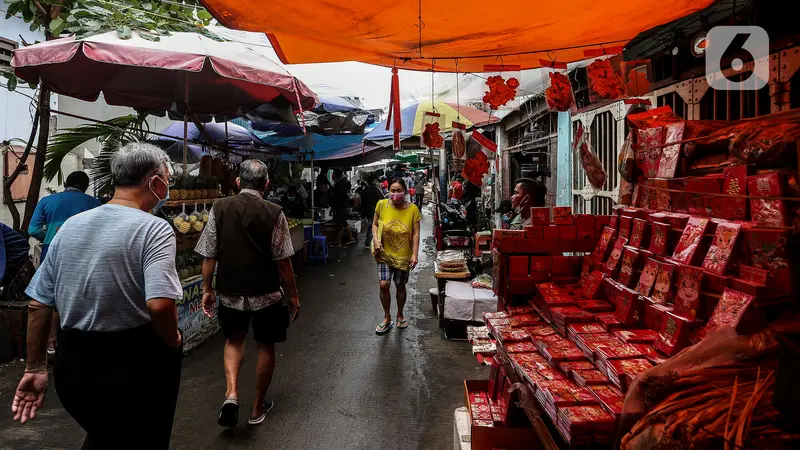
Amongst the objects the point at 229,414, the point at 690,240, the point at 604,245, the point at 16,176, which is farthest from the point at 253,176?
the point at 16,176

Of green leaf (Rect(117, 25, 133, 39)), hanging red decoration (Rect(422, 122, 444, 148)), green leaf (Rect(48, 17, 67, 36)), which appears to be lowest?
hanging red decoration (Rect(422, 122, 444, 148))

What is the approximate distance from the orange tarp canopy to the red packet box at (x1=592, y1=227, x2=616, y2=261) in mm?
1427

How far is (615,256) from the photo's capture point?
2.47 m

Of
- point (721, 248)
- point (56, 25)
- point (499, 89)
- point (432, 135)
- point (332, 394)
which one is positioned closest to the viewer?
point (721, 248)

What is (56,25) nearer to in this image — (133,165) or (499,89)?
(133,165)

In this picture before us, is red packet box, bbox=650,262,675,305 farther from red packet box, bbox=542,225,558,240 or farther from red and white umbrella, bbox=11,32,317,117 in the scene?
red and white umbrella, bbox=11,32,317,117

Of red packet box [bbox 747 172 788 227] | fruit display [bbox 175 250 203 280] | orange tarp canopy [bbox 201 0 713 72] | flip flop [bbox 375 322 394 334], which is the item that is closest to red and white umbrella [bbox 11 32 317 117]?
orange tarp canopy [bbox 201 0 713 72]

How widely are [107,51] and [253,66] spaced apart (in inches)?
49.9

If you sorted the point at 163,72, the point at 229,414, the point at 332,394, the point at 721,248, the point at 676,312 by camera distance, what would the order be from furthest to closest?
1. the point at 163,72
2. the point at 332,394
3. the point at 229,414
4. the point at 676,312
5. the point at 721,248

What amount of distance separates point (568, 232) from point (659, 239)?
0.83 metres

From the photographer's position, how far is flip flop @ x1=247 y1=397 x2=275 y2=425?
3.54 metres

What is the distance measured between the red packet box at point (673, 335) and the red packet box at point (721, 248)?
0.22 meters

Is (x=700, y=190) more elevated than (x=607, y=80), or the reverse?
(x=607, y=80)

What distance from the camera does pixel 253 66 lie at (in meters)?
4.71
